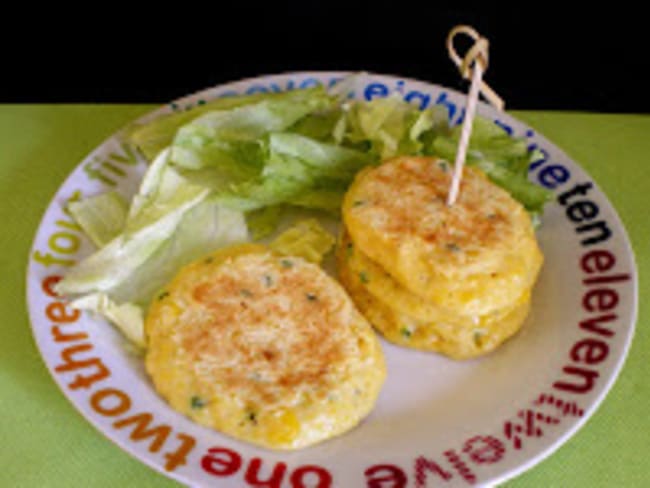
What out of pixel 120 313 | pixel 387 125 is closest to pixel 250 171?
pixel 387 125

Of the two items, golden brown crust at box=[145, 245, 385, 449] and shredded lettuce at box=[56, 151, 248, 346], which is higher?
shredded lettuce at box=[56, 151, 248, 346]

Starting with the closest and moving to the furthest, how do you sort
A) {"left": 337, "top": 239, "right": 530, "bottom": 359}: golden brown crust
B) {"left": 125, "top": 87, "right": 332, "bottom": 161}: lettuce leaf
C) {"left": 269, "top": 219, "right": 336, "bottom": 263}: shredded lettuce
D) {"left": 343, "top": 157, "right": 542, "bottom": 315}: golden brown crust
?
1. {"left": 343, "top": 157, "right": 542, "bottom": 315}: golden brown crust
2. {"left": 337, "top": 239, "right": 530, "bottom": 359}: golden brown crust
3. {"left": 269, "top": 219, "right": 336, "bottom": 263}: shredded lettuce
4. {"left": 125, "top": 87, "right": 332, "bottom": 161}: lettuce leaf

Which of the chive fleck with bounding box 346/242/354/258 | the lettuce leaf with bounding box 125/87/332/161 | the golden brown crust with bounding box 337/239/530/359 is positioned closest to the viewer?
the golden brown crust with bounding box 337/239/530/359

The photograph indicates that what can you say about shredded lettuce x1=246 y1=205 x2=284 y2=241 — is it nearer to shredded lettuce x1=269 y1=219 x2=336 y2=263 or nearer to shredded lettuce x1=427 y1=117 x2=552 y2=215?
shredded lettuce x1=269 y1=219 x2=336 y2=263

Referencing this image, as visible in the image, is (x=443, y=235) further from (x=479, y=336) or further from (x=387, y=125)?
(x=387, y=125)

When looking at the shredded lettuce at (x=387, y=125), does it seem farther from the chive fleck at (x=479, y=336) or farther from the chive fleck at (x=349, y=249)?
the chive fleck at (x=479, y=336)

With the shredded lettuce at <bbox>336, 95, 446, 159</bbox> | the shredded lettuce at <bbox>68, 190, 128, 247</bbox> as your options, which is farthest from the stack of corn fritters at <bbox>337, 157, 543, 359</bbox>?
the shredded lettuce at <bbox>68, 190, 128, 247</bbox>
